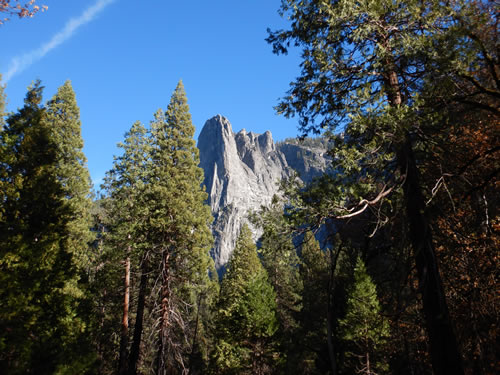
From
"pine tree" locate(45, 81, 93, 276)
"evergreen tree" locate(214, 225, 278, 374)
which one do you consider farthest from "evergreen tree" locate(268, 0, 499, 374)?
"evergreen tree" locate(214, 225, 278, 374)

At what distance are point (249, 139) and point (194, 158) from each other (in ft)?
519

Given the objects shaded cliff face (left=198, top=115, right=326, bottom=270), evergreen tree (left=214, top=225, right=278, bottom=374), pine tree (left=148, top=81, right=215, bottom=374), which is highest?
shaded cliff face (left=198, top=115, right=326, bottom=270)

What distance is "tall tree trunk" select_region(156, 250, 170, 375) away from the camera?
38.0ft

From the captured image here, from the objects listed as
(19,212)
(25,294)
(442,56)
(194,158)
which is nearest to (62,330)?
(25,294)

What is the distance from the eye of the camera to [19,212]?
10414 millimetres

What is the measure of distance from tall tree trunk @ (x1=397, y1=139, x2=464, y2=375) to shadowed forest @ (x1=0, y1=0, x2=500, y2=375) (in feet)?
0.06

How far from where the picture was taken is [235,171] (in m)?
145

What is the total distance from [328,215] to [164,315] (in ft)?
34.6

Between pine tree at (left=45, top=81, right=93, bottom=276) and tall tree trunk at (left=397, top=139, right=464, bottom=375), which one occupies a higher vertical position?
pine tree at (left=45, top=81, right=93, bottom=276)

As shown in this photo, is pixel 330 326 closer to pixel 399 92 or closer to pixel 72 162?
pixel 399 92

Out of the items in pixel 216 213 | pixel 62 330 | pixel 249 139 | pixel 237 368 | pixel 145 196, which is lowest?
pixel 237 368

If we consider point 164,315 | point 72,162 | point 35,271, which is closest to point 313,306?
point 164,315

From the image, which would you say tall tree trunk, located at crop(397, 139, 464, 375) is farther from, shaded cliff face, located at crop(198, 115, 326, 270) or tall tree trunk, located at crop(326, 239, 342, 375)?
shaded cliff face, located at crop(198, 115, 326, 270)

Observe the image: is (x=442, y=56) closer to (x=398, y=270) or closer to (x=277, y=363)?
(x=398, y=270)
